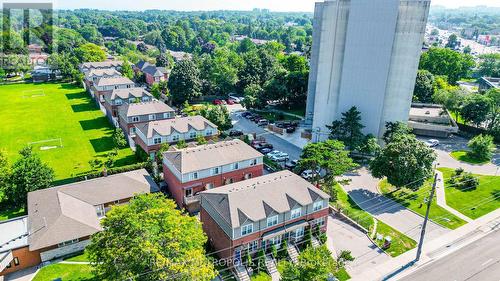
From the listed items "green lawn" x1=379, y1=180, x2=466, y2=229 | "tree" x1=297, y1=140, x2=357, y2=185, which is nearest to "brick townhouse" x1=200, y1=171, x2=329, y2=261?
"tree" x1=297, y1=140, x2=357, y2=185

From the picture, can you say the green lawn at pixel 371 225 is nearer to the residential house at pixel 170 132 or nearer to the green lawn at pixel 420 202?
the green lawn at pixel 420 202

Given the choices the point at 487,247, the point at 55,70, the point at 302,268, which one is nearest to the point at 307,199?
the point at 302,268

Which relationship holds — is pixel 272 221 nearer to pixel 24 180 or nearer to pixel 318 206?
pixel 318 206

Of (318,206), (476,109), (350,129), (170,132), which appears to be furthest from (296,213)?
(476,109)

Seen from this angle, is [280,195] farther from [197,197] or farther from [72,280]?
[72,280]

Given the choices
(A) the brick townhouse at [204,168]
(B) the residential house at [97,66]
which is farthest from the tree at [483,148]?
(B) the residential house at [97,66]
